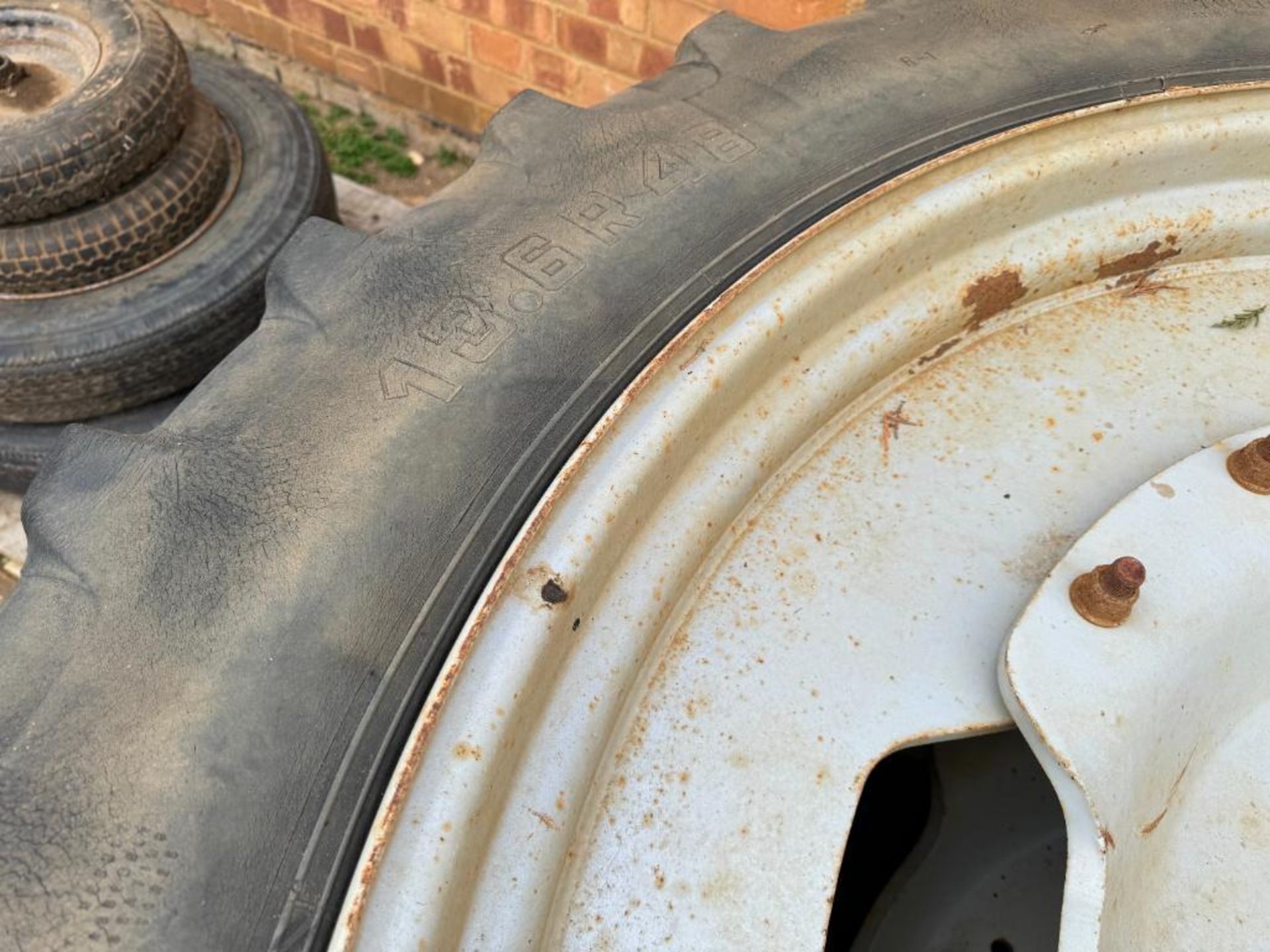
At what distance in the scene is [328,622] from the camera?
2.65 ft

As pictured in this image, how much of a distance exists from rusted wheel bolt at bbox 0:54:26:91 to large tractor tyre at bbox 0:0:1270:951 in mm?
1069

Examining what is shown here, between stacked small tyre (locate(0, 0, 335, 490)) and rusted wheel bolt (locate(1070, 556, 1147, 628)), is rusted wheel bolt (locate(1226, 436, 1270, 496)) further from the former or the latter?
stacked small tyre (locate(0, 0, 335, 490))

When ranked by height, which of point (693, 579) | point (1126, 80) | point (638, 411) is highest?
point (1126, 80)

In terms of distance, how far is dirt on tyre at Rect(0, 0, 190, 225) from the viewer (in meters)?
1.63

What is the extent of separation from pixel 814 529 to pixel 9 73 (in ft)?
5.45

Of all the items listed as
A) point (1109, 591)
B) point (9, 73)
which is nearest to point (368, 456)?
point (1109, 591)

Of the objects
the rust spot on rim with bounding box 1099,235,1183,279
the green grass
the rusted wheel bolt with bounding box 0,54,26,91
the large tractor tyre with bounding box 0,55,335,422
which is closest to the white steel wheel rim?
the rust spot on rim with bounding box 1099,235,1183,279

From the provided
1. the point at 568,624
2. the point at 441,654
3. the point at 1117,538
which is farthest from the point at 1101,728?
the point at 441,654

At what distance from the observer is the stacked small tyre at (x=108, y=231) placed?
168 centimetres

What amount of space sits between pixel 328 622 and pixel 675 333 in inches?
17.7

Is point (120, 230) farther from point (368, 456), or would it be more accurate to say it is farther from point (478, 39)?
point (478, 39)

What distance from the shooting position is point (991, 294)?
1192 mm

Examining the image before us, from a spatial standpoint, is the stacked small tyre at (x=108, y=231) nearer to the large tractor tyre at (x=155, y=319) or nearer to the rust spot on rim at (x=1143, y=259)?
the large tractor tyre at (x=155, y=319)

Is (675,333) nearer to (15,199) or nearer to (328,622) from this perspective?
(328,622)
